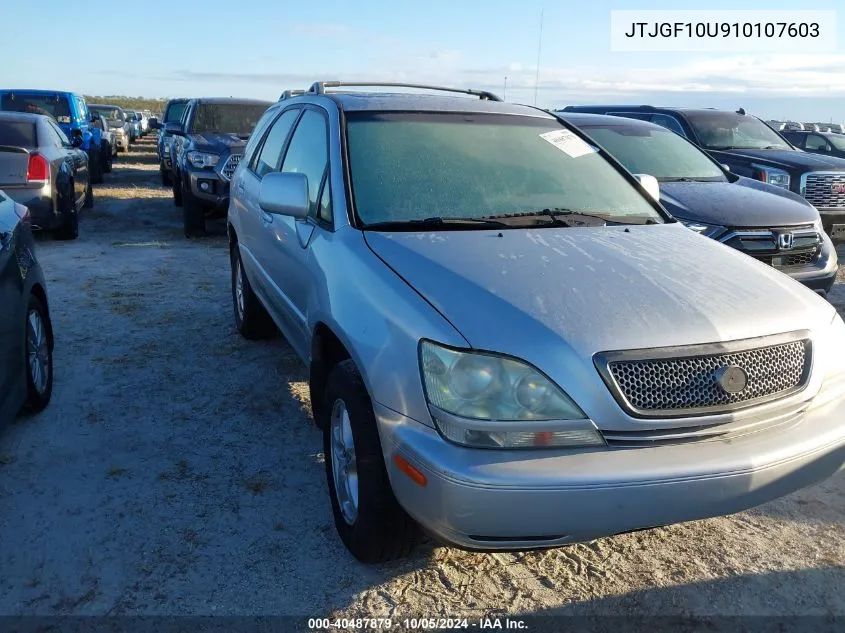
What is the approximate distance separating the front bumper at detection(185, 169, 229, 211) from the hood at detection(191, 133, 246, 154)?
15.1 inches

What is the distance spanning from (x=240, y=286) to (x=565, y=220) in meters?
2.94

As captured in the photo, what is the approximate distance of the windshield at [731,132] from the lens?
9.54m

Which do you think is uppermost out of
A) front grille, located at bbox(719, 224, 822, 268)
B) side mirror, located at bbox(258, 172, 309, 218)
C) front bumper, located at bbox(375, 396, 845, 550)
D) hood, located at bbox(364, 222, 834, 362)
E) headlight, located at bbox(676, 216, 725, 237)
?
side mirror, located at bbox(258, 172, 309, 218)

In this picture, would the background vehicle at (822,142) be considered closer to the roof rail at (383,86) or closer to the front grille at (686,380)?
the roof rail at (383,86)

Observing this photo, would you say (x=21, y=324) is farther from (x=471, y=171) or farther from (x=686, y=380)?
(x=686, y=380)

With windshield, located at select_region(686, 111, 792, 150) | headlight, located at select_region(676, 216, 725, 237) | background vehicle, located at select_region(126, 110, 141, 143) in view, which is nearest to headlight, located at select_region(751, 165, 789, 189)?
windshield, located at select_region(686, 111, 792, 150)

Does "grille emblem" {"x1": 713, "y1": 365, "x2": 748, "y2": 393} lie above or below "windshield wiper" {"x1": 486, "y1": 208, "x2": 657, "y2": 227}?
below

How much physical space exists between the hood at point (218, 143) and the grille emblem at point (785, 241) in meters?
6.79

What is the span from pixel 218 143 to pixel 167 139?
5.03 m

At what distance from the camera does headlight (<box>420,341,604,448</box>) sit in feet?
7.14

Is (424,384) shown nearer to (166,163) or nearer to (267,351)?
(267,351)

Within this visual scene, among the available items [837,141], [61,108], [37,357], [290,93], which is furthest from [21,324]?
[837,141]

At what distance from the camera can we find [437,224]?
308 centimetres

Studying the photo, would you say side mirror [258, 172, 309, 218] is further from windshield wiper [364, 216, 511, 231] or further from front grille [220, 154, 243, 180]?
front grille [220, 154, 243, 180]
